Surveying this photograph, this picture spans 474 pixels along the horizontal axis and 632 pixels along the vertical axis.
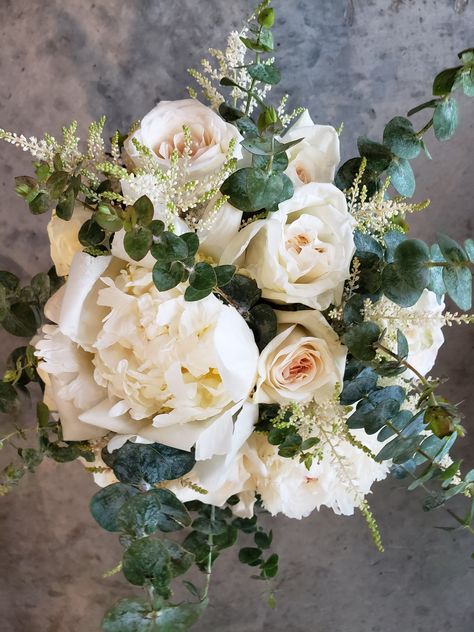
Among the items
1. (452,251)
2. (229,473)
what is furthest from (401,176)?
(229,473)

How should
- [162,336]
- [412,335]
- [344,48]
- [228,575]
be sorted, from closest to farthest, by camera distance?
[162,336], [412,335], [344,48], [228,575]

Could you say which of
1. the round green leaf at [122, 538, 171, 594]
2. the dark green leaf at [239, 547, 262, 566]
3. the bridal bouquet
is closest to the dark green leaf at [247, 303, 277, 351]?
the bridal bouquet

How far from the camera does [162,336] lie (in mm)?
578

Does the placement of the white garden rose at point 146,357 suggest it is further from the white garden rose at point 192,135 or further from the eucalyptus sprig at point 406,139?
the eucalyptus sprig at point 406,139

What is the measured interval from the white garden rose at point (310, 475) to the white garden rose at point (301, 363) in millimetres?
96

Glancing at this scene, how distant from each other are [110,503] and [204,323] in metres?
0.20

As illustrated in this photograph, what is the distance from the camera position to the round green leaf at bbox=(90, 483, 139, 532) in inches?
24.5

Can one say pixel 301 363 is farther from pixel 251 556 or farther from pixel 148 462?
pixel 251 556

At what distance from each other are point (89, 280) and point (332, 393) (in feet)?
0.84

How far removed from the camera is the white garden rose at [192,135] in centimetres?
63

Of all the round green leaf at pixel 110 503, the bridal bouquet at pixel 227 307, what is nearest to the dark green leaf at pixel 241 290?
the bridal bouquet at pixel 227 307

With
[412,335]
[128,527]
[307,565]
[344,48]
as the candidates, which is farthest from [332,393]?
[307,565]

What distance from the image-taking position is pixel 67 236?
2.19ft

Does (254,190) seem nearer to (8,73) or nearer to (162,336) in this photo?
(162,336)
